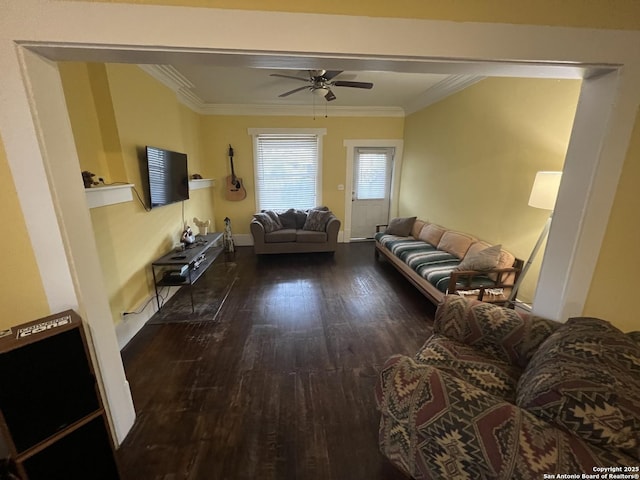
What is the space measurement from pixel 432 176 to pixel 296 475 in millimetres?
4132

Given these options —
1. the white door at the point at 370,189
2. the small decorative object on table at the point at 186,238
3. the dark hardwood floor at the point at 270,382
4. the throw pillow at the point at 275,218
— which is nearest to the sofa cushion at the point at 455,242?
the dark hardwood floor at the point at 270,382

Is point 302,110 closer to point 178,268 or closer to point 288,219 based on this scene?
point 288,219

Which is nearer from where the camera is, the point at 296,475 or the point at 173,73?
the point at 296,475

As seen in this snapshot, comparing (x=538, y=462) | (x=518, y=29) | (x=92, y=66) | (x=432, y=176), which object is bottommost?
(x=538, y=462)

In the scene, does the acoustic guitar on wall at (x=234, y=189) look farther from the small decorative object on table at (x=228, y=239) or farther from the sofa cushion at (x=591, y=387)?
the sofa cushion at (x=591, y=387)

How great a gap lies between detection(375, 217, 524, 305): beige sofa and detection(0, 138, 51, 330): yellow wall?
2.81 m

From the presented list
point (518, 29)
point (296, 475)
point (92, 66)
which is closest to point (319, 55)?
point (518, 29)

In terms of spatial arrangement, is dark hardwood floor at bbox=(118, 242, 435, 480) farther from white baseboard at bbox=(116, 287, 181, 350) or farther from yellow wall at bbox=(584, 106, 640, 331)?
yellow wall at bbox=(584, 106, 640, 331)


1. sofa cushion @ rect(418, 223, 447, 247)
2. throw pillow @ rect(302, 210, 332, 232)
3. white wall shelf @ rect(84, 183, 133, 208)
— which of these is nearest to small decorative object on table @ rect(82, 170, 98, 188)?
white wall shelf @ rect(84, 183, 133, 208)

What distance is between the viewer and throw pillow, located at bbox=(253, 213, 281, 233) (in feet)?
15.0

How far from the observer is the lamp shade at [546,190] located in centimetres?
196

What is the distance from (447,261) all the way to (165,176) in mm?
3441

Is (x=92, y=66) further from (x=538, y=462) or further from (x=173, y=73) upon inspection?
(x=538, y=462)

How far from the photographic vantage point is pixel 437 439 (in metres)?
0.87
